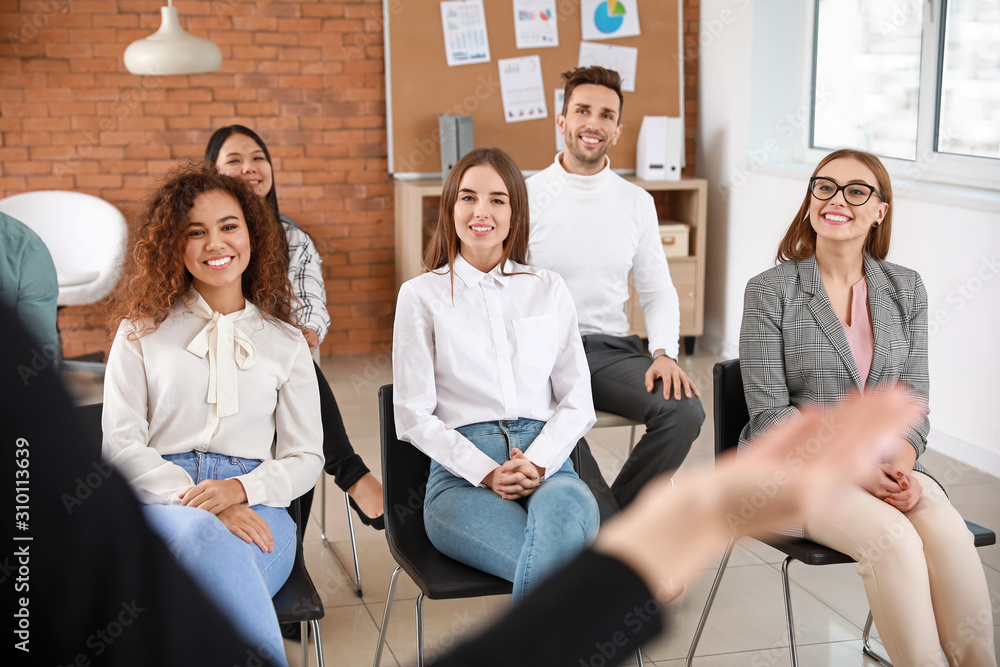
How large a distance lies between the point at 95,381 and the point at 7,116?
1.55m

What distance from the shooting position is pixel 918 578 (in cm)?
183

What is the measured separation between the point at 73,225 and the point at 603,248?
316 cm

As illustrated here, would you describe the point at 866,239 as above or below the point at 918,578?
above

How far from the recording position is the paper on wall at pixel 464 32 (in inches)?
207

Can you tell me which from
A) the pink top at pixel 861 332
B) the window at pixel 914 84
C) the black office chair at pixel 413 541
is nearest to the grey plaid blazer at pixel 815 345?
the pink top at pixel 861 332

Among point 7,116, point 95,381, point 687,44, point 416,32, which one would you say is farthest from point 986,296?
point 7,116

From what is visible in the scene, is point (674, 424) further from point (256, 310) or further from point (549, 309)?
point (256, 310)

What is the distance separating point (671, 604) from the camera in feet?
1.69

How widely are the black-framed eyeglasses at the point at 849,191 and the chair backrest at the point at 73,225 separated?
361cm

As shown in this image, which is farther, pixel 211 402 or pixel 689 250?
pixel 689 250

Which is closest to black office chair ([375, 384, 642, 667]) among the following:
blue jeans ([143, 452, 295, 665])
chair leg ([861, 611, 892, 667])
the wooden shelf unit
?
blue jeans ([143, 452, 295, 665])

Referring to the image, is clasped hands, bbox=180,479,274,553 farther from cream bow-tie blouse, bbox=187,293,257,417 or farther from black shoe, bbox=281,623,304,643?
black shoe, bbox=281,623,304,643

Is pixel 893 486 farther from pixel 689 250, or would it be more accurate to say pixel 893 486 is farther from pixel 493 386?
pixel 689 250

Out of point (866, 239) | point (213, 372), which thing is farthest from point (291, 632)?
point (866, 239)
